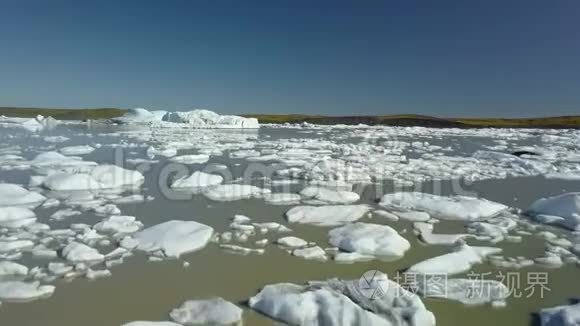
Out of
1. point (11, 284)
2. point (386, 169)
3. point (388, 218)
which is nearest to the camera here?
point (11, 284)

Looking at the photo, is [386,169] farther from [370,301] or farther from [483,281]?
[370,301]

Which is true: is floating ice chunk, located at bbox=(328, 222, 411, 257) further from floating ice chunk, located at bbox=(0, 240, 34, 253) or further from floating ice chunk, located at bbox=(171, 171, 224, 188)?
floating ice chunk, located at bbox=(171, 171, 224, 188)

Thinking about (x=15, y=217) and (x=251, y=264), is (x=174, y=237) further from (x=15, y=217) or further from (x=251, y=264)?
(x=15, y=217)

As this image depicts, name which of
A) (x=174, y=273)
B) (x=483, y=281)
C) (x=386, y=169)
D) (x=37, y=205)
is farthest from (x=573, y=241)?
(x=37, y=205)

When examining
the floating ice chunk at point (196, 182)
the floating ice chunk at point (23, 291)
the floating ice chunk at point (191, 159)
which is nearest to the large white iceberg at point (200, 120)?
the floating ice chunk at point (191, 159)

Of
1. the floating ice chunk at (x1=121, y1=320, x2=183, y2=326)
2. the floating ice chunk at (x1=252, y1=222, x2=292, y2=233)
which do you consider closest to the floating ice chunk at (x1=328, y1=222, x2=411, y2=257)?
the floating ice chunk at (x1=252, y1=222, x2=292, y2=233)

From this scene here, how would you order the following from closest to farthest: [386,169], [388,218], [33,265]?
[33,265] < [388,218] < [386,169]

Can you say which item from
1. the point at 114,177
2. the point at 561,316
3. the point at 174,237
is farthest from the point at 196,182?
the point at 561,316

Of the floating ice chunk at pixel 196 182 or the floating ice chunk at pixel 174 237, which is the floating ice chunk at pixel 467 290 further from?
the floating ice chunk at pixel 196 182
